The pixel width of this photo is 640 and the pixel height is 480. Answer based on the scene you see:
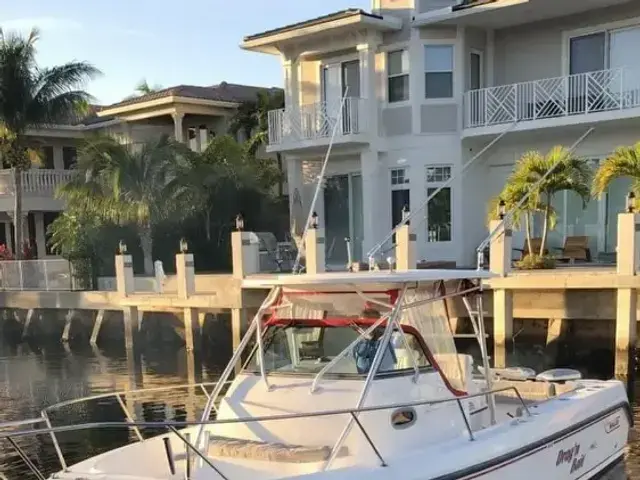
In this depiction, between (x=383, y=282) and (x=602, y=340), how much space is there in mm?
9916

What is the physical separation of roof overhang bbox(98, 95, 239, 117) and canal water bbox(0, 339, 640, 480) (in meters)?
10.4

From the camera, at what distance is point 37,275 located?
22891 mm

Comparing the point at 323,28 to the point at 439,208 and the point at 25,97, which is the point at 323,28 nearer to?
the point at 439,208

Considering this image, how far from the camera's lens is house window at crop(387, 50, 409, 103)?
1989 cm

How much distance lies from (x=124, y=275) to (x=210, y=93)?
12.7 meters

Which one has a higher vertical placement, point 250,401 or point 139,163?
point 139,163

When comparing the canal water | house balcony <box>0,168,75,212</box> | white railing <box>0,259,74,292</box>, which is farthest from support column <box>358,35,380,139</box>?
house balcony <box>0,168,75,212</box>

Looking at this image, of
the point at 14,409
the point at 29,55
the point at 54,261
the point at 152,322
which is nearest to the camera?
the point at 14,409

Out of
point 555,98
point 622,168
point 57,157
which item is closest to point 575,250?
point 622,168

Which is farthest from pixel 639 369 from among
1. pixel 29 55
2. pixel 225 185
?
pixel 29 55

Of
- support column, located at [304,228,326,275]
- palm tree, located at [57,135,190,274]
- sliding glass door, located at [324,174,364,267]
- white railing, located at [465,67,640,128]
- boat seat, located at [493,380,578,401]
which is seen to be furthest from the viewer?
palm tree, located at [57,135,190,274]

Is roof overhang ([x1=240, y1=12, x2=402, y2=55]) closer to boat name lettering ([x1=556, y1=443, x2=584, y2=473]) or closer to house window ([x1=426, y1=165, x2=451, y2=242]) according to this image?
house window ([x1=426, y1=165, x2=451, y2=242])

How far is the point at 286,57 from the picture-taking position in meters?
22.0

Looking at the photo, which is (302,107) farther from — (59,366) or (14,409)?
(14,409)
